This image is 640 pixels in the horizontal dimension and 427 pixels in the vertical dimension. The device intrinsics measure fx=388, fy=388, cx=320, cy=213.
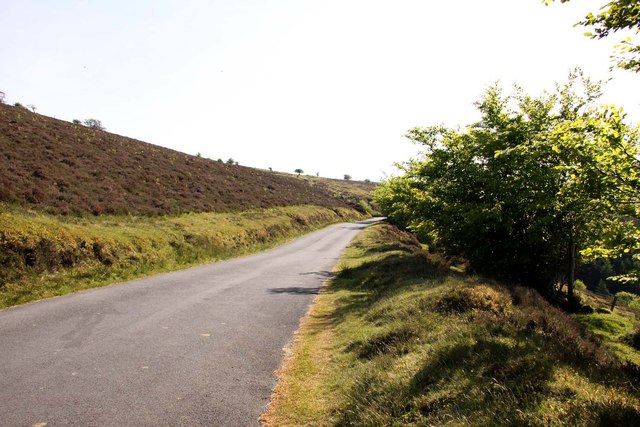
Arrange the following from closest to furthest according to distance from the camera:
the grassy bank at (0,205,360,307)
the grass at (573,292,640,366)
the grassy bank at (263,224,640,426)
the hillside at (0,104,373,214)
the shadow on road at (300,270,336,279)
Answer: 1. the grassy bank at (263,224,640,426)
2. the grassy bank at (0,205,360,307)
3. the grass at (573,292,640,366)
4. the shadow on road at (300,270,336,279)
5. the hillside at (0,104,373,214)

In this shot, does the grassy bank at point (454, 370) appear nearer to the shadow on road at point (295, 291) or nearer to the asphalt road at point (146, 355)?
the asphalt road at point (146, 355)

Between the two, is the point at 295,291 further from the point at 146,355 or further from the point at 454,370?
the point at 454,370

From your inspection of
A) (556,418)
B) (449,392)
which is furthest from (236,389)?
(556,418)

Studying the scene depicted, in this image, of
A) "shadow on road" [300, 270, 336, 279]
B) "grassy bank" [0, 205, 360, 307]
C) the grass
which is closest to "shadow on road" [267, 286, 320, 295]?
"shadow on road" [300, 270, 336, 279]

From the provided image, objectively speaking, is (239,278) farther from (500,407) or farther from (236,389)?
(500,407)

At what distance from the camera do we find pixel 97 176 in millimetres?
30234

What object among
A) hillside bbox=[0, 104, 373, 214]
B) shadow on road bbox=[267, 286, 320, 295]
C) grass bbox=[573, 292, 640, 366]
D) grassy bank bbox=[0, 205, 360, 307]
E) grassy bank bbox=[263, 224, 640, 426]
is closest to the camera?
grassy bank bbox=[263, 224, 640, 426]

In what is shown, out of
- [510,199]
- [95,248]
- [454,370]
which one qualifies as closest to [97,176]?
[95,248]

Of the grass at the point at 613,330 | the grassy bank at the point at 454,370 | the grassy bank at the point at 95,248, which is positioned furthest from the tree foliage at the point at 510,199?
the grassy bank at the point at 95,248

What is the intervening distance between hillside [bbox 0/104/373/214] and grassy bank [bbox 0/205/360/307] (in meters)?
2.02

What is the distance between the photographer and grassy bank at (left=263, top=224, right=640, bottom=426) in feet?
15.4

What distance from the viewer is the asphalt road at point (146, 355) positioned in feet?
19.6

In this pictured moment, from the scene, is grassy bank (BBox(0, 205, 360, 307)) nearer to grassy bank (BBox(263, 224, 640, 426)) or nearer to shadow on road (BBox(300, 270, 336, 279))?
shadow on road (BBox(300, 270, 336, 279))

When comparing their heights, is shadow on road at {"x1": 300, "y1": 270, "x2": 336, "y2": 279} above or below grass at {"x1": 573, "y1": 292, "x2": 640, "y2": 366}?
above
